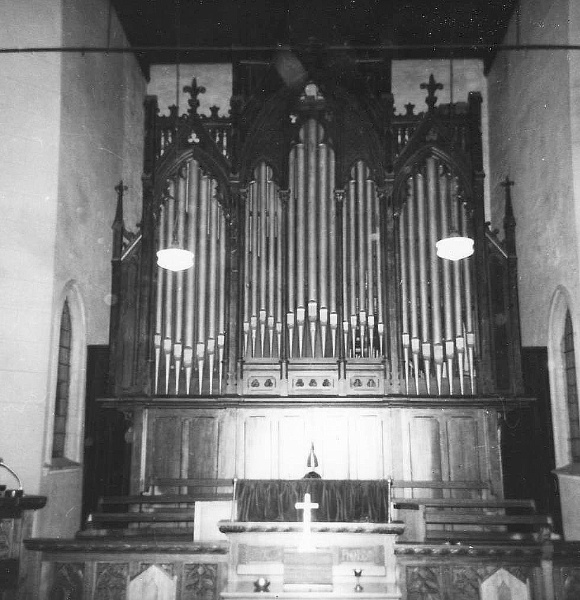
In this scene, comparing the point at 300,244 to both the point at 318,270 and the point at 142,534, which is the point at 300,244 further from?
the point at 142,534

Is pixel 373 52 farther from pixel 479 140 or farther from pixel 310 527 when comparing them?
pixel 310 527

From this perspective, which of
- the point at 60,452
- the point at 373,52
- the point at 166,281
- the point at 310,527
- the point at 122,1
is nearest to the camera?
the point at 310,527

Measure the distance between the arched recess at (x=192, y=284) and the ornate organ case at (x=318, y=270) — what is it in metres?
0.02

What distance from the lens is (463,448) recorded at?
10180 millimetres

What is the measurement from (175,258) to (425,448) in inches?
172

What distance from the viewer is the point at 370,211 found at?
36.6ft

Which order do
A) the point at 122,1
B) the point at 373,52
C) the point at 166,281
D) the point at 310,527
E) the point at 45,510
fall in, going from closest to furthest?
the point at 310,527 → the point at 45,510 → the point at 166,281 → the point at 122,1 → the point at 373,52

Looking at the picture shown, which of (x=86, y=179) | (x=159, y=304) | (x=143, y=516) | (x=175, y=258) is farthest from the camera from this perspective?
(x=159, y=304)

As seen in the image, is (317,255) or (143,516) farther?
(317,255)

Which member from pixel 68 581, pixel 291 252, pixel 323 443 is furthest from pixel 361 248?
pixel 68 581

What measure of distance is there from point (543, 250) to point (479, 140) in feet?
6.86

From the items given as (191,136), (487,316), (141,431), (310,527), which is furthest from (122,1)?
(310,527)

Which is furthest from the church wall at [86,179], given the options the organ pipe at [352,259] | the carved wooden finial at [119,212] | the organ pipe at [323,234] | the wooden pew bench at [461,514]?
the wooden pew bench at [461,514]

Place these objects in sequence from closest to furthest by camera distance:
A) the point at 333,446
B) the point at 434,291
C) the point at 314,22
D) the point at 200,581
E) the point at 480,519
A: 1. the point at 200,581
2. the point at 480,519
3. the point at 333,446
4. the point at 434,291
5. the point at 314,22
